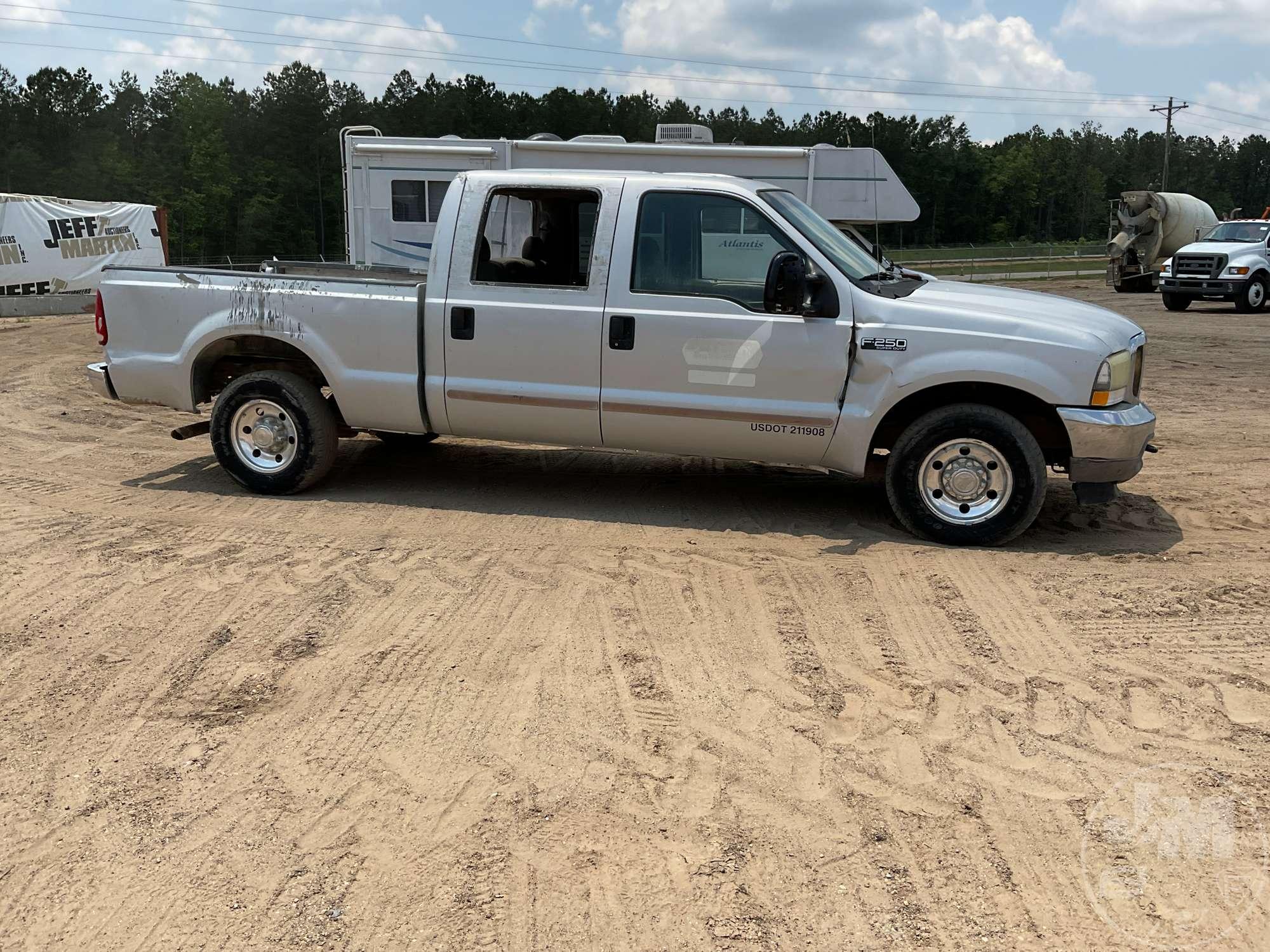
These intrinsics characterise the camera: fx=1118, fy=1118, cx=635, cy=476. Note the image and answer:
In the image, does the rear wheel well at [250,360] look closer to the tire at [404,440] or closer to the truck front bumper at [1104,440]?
the tire at [404,440]

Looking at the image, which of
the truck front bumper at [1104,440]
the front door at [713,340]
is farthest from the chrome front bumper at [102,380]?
the truck front bumper at [1104,440]

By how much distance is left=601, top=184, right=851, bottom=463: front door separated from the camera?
6.24m

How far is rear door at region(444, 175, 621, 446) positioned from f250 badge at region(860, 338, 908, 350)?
1.50 m

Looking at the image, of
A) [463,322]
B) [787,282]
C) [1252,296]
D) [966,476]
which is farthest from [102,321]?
[1252,296]

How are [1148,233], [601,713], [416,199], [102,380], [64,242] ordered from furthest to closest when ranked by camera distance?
1. [1148,233]
2. [64,242]
3. [416,199]
4. [102,380]
5. [601,713]

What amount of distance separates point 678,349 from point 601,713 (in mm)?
2706

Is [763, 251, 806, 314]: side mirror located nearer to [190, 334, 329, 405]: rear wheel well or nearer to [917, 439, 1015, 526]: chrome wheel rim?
[917, 439, 1015, 526]: chrome wheel rim

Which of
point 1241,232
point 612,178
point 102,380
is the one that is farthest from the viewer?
point 1241,232

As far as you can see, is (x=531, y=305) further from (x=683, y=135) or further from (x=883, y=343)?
(x=683, y=135)

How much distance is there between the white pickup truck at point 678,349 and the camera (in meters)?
6.05

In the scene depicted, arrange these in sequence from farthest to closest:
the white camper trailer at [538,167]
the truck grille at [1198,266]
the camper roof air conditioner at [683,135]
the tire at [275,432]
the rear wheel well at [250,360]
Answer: the truck grille at [1198,266], the camper roof air conditioner at [683,135], the white camper trailer at [538,167], the rear wheel well at [250,360], the tire at [275,432]

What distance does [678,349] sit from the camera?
6371 millimetres

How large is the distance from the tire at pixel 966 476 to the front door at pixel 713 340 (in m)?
0.51

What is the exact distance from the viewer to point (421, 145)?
591 inches
